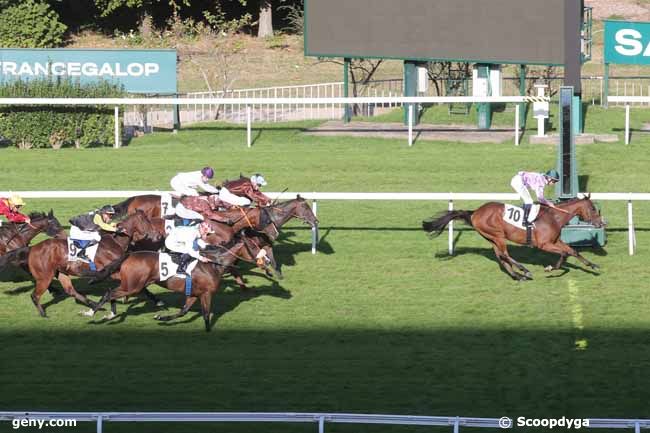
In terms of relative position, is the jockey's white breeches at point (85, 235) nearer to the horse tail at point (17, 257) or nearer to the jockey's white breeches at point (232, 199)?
the horse tail at point (17, 257)

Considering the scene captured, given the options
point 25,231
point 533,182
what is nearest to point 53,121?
point 25,231

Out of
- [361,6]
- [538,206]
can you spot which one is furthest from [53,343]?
[361,6]

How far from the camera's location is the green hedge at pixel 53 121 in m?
23.5

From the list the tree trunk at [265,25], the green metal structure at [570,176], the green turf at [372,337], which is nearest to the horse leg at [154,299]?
the green turf at [372,337]

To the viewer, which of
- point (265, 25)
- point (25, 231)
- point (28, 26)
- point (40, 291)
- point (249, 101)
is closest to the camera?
point (40, 291)

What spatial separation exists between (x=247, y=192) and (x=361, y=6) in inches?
318

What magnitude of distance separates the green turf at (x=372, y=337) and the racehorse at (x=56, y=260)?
280 millimetres

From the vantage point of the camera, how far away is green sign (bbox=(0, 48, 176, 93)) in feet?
81.6

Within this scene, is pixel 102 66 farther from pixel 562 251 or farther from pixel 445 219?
pixel 562 251

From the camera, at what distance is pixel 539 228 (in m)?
14.9

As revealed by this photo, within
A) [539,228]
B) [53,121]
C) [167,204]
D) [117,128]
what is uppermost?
[53,121]

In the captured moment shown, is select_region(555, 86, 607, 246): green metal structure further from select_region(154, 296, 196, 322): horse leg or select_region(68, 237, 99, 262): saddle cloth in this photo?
select_region(68, 237, 99, 262): saddle cloth

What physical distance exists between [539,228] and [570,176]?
151 cm

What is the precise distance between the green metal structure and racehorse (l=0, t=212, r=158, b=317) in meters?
5.24
